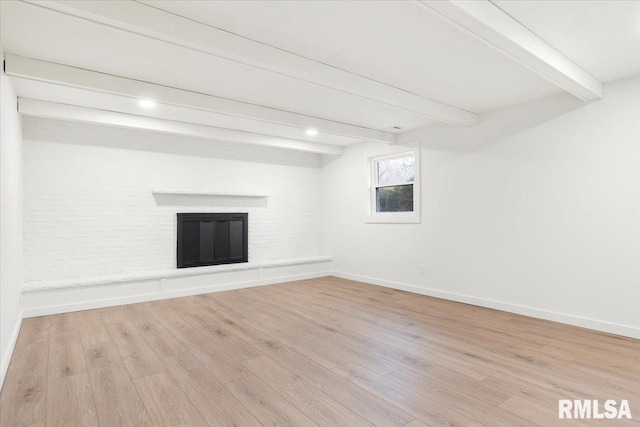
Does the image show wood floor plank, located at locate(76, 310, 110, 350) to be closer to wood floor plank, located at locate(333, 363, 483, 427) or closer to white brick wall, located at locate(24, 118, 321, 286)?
white brick wall, located at locate(24, 118, 321, 286)

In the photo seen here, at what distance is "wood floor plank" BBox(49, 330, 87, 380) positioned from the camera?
8.30 feet

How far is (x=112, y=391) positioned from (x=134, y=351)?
27.6 inches

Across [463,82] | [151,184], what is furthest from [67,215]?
[463,82]

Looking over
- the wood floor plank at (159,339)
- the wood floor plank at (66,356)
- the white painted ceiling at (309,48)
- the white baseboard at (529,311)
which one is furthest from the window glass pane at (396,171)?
the wood floor plank at (66,356)

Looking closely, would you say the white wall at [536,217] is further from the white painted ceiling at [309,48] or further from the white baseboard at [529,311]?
the white painted ceiling at [309,48]

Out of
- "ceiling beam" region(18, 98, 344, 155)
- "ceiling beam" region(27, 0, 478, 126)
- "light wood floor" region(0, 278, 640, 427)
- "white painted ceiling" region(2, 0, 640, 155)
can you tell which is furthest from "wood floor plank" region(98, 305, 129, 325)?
"ceiling beam" region(27, 0, 478, 126)

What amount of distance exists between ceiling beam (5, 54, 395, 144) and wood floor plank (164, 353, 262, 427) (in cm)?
244

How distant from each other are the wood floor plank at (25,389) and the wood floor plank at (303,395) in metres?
1.29

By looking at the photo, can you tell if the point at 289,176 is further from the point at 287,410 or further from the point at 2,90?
the point at 287,410

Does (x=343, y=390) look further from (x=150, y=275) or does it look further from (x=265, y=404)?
(x=150, y=275)

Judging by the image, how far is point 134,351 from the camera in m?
2.90

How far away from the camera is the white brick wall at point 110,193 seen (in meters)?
4.24

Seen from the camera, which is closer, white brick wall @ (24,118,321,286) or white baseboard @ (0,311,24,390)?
white baseboard @ (0,311,24,390)

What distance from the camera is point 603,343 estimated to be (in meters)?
3.03
